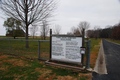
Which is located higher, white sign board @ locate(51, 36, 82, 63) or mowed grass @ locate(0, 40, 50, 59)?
white sign board @ locate(51, 36, 82, 63)

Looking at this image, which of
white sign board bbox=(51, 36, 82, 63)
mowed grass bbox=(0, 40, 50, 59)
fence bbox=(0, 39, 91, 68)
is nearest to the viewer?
white sign board bbox=(51, 36, 82, 63)

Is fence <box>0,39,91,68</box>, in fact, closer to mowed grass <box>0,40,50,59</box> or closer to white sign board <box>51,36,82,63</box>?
mowed grass <box>0,40,50,59</box>

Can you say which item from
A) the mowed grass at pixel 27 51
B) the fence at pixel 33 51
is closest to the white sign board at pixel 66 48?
the fence at pixel 33 51

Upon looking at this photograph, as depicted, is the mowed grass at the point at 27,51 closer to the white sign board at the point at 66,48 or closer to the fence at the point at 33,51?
the fence at the point at 33,51

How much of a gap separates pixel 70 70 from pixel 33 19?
9.05m

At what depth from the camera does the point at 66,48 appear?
14.2 ft

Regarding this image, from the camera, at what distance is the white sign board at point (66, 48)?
408 cm

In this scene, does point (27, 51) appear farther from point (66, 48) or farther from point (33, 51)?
point (66, 48)

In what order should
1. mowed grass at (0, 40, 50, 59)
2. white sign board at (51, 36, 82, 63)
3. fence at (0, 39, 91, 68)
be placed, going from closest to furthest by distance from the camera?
white sign board at (51, 36, 82, 63) → fence at (0, 39, 91, 68) → mowed grass at (0, 40, 50, 59)

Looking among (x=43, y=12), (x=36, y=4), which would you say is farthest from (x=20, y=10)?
(x=43, y=12)

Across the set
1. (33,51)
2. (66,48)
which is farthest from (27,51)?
(66,48)

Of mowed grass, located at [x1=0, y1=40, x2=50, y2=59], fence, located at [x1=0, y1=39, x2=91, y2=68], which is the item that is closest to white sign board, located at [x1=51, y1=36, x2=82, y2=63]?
fence, located at [x1=0, y1=39, x2=91, y2=68]

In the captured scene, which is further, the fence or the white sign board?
the fence

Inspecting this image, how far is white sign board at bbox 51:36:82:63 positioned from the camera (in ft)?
13.4
